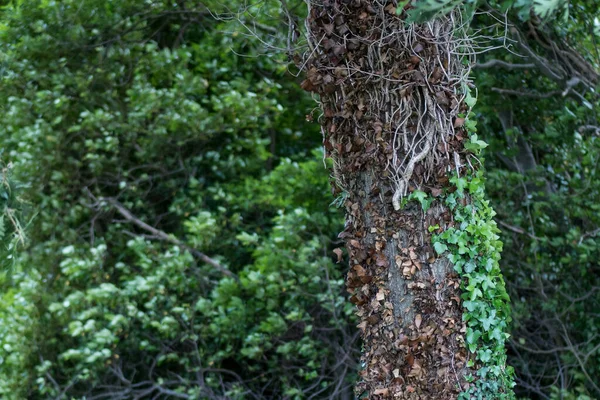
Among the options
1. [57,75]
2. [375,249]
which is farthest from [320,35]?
[57,75]

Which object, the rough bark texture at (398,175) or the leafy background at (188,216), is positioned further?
the leafy background at (188,216)

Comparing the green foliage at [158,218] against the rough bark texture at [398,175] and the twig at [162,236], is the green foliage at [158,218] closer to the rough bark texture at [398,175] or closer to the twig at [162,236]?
the twig at [162,236]

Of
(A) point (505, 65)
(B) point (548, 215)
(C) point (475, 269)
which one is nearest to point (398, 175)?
(C) point (475, 269)

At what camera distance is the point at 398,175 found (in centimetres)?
322

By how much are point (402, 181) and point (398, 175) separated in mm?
32

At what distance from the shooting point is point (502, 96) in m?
6.15

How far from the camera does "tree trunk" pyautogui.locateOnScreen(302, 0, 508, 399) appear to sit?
10.5 ft

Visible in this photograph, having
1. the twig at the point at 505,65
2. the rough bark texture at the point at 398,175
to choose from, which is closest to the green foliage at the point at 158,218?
the twig at the point at 505,65

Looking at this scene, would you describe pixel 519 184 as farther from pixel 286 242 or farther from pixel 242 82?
pixel 242 82

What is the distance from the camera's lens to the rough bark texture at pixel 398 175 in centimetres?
319

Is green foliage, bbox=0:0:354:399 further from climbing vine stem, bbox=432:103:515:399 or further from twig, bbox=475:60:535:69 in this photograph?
climbing vine stem, bbox=432:103:515:399

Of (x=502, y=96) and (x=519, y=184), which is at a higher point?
(x=502, y=96)

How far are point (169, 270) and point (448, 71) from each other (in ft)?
14.7

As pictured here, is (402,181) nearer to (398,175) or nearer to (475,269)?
(398,175)
